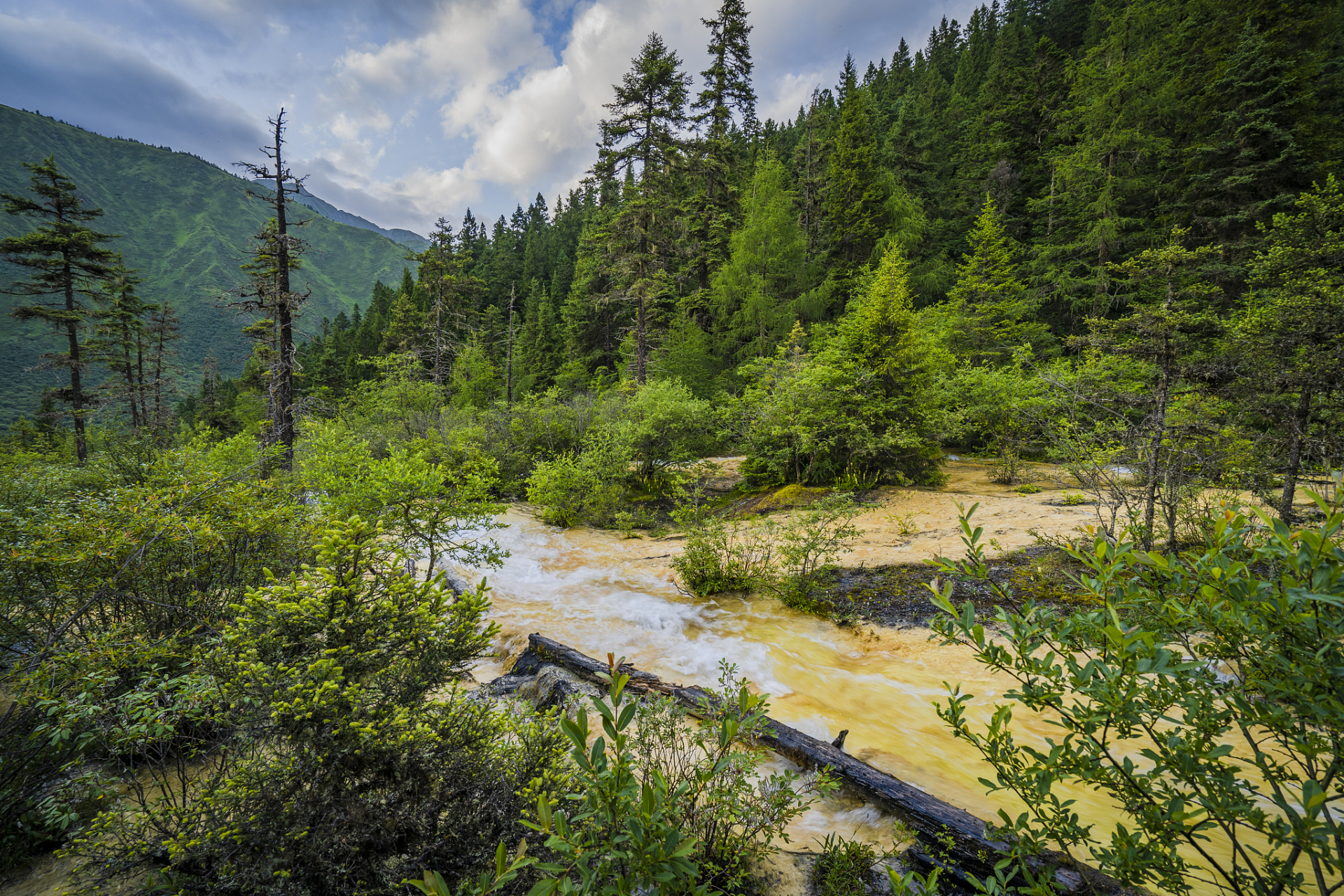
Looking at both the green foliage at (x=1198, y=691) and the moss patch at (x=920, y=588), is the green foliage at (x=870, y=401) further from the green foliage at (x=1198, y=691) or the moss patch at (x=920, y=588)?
the green foliage at (x=1198, y=691)

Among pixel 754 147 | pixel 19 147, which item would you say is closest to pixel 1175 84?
pixel 754 147

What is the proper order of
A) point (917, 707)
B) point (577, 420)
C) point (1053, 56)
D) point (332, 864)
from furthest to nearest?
point (1053, 56)
point (577, 420)
point (917, 707)
point (332, 864)

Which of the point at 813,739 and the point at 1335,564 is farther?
the point at 813,739

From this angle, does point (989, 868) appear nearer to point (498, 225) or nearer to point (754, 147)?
point (754, 147)

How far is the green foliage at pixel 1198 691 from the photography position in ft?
3.55

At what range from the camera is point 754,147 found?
100ft

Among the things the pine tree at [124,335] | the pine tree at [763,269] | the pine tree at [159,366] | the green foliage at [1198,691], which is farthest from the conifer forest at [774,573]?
the pine tree at [159,366]

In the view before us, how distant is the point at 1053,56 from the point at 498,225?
47.5 m

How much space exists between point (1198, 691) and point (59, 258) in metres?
28.3

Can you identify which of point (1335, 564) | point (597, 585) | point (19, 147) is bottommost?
point (597, 585)

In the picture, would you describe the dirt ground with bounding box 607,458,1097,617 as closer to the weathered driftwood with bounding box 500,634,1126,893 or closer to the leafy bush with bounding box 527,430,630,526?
the leafy bush with bounding box 527,430,630,526

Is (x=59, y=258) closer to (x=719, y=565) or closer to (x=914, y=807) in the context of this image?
(x=719, y=565)

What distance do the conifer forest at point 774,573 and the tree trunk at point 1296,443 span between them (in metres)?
0.15

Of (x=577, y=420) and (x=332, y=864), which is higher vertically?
(x=577, y=420)
